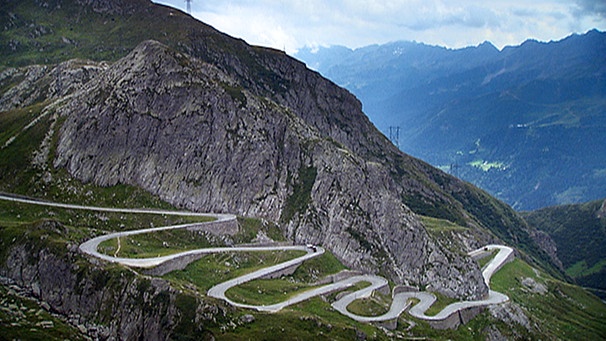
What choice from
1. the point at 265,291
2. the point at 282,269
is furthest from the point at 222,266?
the point at 282,269

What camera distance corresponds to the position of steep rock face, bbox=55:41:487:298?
138250 mm

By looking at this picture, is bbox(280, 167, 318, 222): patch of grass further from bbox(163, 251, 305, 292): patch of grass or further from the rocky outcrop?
the rocky outcrop

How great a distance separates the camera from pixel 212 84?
15138cm

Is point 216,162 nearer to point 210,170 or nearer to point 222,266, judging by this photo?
point 210,170

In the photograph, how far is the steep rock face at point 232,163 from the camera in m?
138

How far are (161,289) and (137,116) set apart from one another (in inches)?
2868

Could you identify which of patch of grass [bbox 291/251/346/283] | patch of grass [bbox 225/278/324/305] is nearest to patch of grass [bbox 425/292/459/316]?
patch of grass [bbox 291/251/346/283]

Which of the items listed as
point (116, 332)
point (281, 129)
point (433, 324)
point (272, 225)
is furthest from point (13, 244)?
point (281, 129)

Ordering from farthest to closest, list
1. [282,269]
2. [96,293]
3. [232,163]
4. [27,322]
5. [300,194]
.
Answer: [300,194], [232,163], [282,269], [96,293], [27,322]

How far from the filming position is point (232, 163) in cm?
14488

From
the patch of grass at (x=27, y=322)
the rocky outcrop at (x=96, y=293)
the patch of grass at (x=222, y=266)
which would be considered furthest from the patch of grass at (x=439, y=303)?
the patch of grass at (x=27, y=322)

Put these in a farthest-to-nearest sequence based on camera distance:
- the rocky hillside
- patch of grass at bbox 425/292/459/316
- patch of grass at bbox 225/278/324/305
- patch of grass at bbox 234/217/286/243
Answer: the rocky hillside
patch of grass at bbox 234/217/286/243
patch of grass at bbox 425/292/459/316
patch of grass at bbox 225/278/324/305

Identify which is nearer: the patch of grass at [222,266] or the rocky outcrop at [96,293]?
the rocky outcrop at [96,293]

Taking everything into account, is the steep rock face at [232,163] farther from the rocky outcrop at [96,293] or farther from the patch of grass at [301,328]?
the rocky outcrop at [96,293]
